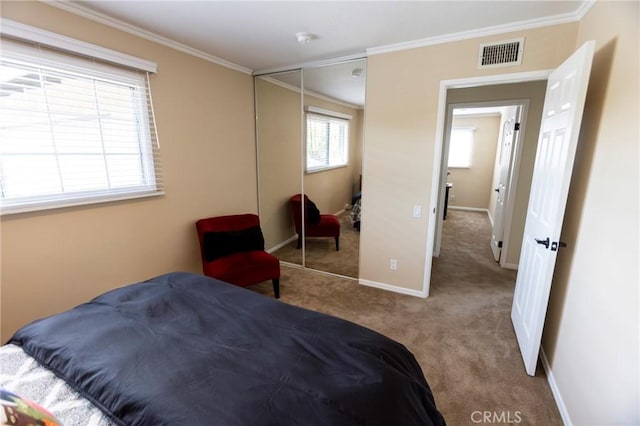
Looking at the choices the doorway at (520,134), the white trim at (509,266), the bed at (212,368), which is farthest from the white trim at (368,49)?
the white trim at (509,266)

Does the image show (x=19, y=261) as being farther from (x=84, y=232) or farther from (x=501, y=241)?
(x=501, y=241)

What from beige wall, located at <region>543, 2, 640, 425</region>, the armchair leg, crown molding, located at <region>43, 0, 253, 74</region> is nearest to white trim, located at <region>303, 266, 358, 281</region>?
the armchair leg

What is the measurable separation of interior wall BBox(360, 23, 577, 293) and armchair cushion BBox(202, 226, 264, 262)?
120cm

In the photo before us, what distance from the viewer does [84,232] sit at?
2072mm

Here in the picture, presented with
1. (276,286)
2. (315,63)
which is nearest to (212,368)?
(276,286)

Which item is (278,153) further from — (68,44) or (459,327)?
(459,327)

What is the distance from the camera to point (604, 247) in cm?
138

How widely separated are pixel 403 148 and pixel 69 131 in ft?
8.84

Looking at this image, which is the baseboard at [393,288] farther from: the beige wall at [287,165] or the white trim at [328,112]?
the white trim at [328,112]

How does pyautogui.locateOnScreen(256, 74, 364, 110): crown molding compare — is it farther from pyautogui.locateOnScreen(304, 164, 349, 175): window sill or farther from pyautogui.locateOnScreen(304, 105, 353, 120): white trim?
pyautogui.locateOnScreen(304, 164, 349, 175): window sill

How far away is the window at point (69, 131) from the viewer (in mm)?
1708

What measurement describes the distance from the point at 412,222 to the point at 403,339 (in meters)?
1.13

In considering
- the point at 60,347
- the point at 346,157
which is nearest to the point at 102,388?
the point at 60,347

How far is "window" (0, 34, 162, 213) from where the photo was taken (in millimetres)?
1708
